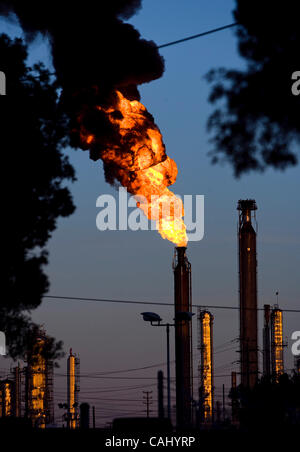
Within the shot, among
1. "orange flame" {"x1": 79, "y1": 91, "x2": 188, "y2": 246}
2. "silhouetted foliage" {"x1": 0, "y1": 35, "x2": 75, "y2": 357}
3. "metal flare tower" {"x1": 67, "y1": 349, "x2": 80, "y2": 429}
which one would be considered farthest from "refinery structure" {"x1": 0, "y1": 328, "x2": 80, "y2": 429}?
"silhouetted foliage" {"x1": 0, "y1": 35, "x2": 75, "y2": 357}

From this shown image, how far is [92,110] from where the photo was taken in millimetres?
42469

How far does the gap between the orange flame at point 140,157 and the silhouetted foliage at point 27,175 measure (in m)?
14.4

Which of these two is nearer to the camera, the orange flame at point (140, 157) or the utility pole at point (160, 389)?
the utility pole at point (160, 389)

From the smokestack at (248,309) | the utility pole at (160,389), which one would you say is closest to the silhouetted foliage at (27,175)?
the utility pole at (160,389)

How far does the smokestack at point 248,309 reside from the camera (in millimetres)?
72750

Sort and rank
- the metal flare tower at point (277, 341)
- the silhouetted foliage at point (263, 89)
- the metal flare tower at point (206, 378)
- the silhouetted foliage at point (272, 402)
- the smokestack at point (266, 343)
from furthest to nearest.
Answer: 1. the smokestack at point (266, 343)
2. the metal flare tower at point (206, 378)
3. the metal flare tower at point (277, 341)
4. the silhouetted foliage at point (272, 402)
5. the silhouetted foliage at point (263, 89)

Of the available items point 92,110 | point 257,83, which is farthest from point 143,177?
point 257,83

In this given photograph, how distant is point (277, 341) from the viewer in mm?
85125

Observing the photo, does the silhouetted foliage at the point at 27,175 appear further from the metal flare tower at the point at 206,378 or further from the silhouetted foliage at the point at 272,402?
the metal flare tower at the point at 206,378

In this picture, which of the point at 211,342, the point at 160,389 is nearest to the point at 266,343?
the point at 211,342

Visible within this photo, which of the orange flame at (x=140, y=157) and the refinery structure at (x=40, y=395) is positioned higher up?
the orange flame at (x=140, y=157)

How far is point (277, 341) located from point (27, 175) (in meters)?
61.3

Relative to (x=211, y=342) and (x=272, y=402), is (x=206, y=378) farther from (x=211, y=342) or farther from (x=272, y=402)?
(x=272, y=402)

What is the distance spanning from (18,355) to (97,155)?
61.1 ft
